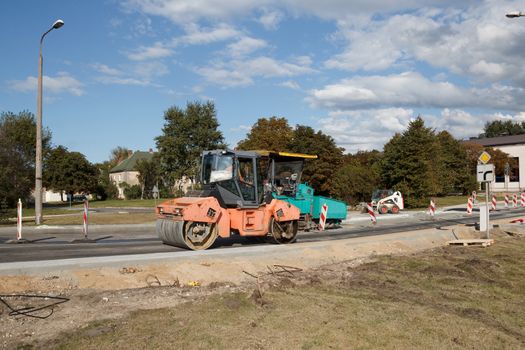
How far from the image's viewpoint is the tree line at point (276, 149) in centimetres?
3872

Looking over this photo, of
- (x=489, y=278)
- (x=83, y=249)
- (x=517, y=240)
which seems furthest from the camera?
(x=517, y=240)

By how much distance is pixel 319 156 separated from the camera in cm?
4341

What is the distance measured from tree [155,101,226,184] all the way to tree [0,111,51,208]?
51.1 feet

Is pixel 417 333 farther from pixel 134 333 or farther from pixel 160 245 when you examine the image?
pixel 160 245

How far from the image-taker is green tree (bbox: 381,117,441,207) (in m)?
38.2

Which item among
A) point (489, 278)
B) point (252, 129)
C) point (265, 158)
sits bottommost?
point (489, 278)

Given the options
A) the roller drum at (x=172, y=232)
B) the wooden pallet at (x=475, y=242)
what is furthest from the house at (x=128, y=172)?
the wooden pallet at (x=475, y=242)

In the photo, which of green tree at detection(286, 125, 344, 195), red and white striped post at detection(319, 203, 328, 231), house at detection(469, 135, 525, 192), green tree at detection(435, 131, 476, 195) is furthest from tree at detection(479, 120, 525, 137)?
red and white striped post at detection(319, 203, 328, 231)

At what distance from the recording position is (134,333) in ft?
19.3

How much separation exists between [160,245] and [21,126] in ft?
183

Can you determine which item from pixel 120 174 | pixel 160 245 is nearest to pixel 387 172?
pixel 160 245

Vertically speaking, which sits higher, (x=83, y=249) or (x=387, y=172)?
(x=387, y=172)

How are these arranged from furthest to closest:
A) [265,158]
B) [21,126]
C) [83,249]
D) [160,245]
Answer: [21,126], [265,158], [160,245], [83,249]

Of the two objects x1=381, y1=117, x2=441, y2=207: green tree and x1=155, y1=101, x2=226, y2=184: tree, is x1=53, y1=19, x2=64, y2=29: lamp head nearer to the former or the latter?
x1=381, y1=117, x2=441, y2=207: green tree
